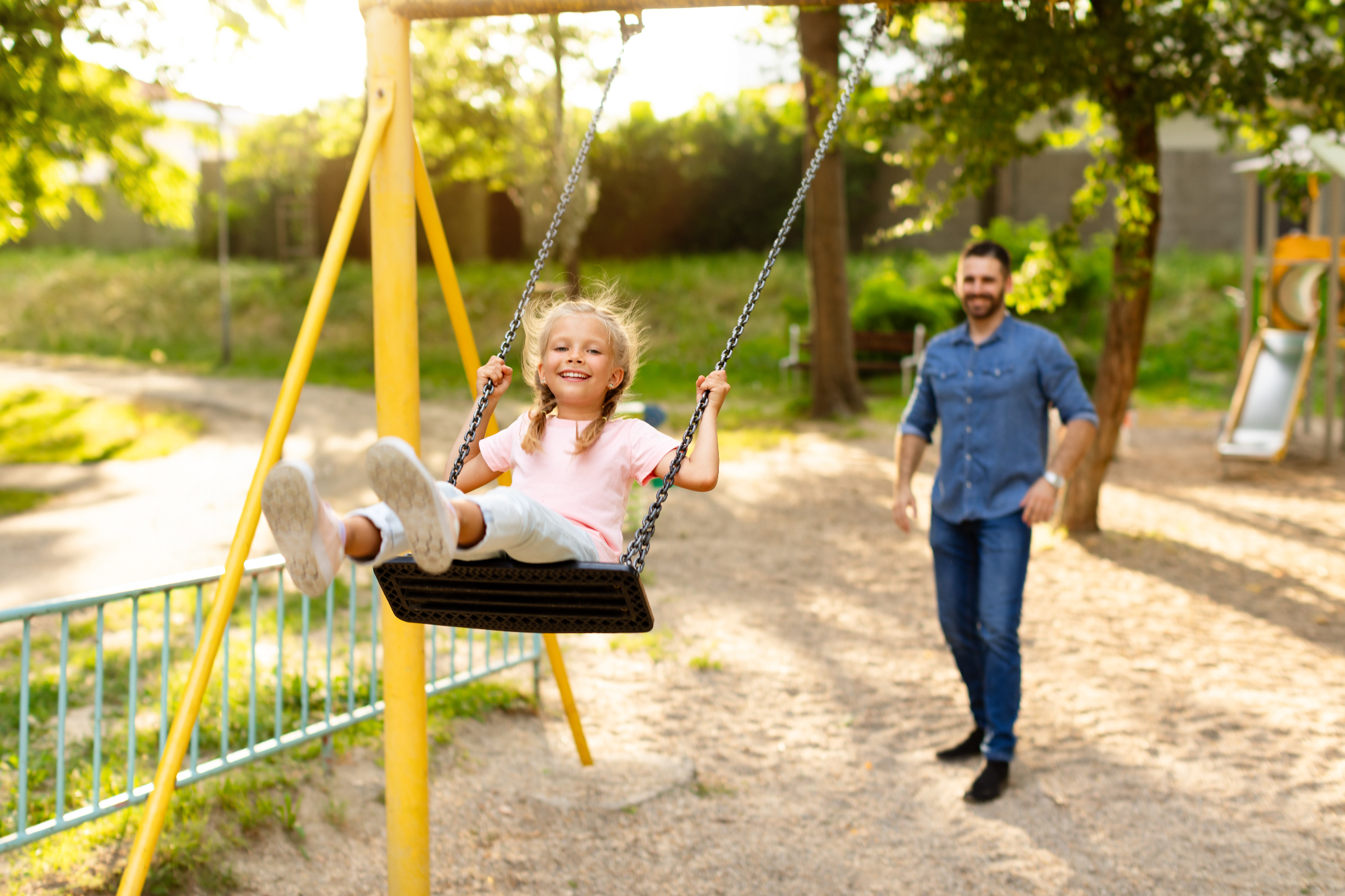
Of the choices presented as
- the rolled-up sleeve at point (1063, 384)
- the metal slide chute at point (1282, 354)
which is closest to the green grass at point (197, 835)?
the rolled-up sleeve at point (1063, 384)

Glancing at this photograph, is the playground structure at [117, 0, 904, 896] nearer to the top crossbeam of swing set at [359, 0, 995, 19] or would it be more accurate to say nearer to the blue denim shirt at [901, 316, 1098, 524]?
the top crossbeam of swing set at [359, 0, 995, 19]

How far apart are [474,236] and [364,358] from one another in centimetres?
718

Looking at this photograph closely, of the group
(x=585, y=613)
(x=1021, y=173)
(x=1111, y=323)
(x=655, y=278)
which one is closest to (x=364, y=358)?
(x=655, y=278)

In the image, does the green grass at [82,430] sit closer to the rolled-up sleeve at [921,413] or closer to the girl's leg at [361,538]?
the rolled-up sleeve at [921,413]

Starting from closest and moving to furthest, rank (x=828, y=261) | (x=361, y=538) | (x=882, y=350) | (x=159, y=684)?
1. (x=361, y=538)
2. (x=159, y=684)
3. (x=828, y=261)
4. (x=882, y=350)

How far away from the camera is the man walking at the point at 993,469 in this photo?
3.69m

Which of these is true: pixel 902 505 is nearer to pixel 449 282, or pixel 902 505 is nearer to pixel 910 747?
pixel 910 747

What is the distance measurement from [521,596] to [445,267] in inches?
48.0

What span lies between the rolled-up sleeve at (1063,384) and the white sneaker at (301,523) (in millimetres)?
2546

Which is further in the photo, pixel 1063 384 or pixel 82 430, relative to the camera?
pixel 82 430

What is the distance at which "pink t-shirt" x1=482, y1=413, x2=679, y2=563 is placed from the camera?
2680mm

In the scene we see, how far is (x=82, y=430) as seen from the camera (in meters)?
12.0

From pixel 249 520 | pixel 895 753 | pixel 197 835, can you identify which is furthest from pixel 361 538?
pixel 895 753

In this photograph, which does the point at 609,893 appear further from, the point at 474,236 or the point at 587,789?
the point at 474,236
